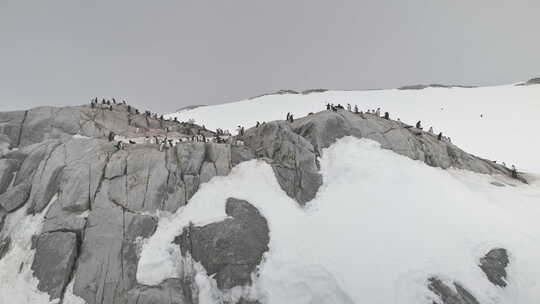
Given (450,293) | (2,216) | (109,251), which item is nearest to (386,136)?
(450,293)

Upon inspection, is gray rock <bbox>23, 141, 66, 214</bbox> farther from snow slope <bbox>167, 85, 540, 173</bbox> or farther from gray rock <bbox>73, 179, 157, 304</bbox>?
snow slope <bbox>167, 85, 540, 173</bbox>

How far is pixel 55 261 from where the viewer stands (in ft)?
56.8

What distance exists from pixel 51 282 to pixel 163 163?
8777mm

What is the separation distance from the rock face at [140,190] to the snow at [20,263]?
16.1 inches

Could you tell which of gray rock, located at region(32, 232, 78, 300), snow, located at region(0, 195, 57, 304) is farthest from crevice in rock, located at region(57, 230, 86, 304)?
snow, located at region(0, 195, 57, 304)

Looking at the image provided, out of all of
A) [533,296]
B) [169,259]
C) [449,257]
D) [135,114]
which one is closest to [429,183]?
[449,257]

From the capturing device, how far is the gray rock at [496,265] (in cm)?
1656

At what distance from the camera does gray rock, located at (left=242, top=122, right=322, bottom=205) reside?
71.4ft

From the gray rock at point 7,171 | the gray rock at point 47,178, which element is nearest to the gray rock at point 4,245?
the gray rock at point 47,178

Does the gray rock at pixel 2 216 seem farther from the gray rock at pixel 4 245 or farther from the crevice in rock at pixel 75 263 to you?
the crevice in rock at pixel 75 263

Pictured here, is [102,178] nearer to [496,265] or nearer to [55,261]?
[55,261]

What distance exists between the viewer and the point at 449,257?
17.1 m

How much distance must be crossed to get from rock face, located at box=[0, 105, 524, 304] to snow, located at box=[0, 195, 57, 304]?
0.41 m

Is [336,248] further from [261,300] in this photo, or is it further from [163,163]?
[163,163]
